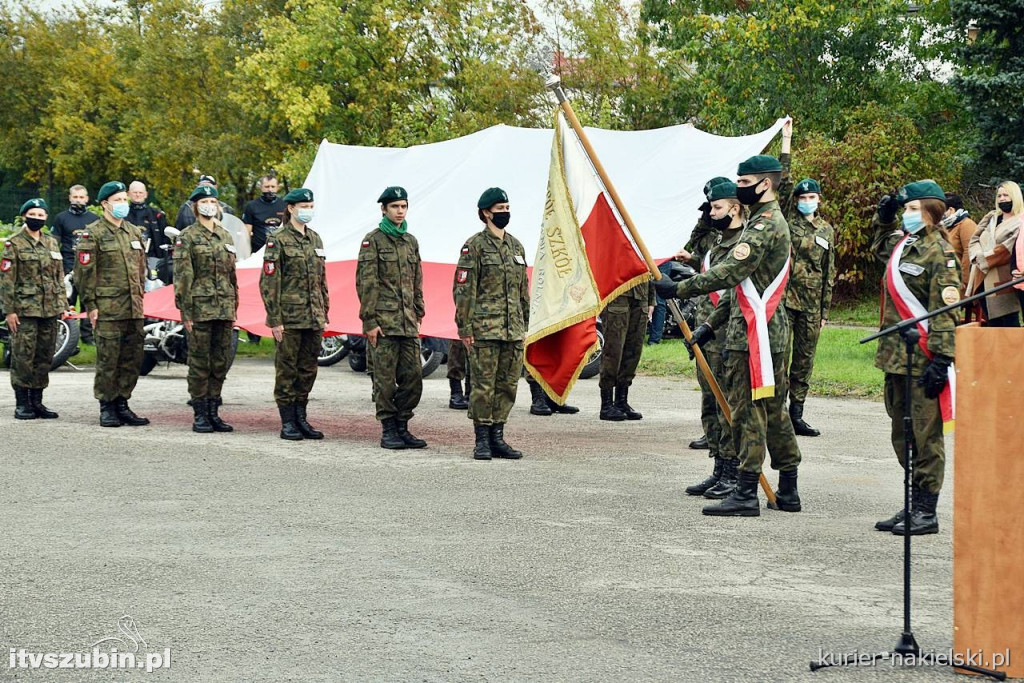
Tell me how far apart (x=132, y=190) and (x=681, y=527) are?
11.4 meters

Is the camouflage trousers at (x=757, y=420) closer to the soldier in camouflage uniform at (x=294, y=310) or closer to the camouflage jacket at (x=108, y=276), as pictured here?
the soldier in camouflage uniform at (x=294, y=310)

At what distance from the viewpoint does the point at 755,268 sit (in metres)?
7.48

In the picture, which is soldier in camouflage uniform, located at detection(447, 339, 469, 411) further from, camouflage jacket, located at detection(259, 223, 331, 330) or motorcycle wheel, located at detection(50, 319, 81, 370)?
motorcycle wheel, located at detection(50, 319, 81, 370)

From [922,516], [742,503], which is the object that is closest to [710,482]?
[742,503]

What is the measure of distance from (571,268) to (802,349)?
269cm

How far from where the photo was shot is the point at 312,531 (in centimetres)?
709

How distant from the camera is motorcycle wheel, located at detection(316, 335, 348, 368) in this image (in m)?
16.5

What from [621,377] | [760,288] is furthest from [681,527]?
[621,377]

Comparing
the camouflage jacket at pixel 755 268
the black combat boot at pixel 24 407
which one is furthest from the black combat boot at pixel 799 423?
the black combat boot at pixel 24 407

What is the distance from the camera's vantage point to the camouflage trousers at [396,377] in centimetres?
1025

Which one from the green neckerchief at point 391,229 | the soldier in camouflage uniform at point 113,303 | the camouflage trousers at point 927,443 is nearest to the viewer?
the camouflage trousers at point 927,443

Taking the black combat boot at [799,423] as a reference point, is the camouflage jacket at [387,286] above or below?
above

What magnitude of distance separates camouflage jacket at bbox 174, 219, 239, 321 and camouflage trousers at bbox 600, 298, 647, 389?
3.34m

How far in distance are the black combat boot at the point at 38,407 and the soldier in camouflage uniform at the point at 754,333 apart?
20.9 feet
